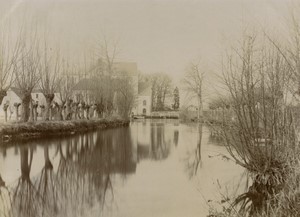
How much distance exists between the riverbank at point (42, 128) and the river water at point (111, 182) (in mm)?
482

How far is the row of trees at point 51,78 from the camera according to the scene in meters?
8.88

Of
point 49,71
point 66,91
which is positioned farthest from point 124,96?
point 49,71

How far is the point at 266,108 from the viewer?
4.73 m

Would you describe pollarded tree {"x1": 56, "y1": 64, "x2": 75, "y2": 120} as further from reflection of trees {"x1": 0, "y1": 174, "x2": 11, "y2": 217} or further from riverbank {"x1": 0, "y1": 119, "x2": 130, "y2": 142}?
reflection of trees {"x1": 0, "y1": 174, "x2": 11, "y2": 217}

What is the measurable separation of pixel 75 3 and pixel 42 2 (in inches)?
26.3

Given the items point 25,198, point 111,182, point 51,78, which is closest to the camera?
point 25,198

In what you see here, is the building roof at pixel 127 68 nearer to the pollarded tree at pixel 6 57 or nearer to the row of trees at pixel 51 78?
the row of trees at pixel 51 78

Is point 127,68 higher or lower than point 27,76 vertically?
higher

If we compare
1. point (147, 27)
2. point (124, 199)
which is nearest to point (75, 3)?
point (147, 27)

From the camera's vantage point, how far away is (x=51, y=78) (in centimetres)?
1334

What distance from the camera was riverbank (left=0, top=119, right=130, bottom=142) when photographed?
884 cm

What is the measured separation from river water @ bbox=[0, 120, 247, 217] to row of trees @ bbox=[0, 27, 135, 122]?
82.4 inches

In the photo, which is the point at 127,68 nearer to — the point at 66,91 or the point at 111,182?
the point at 66,91

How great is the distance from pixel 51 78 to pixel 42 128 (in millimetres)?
3216
